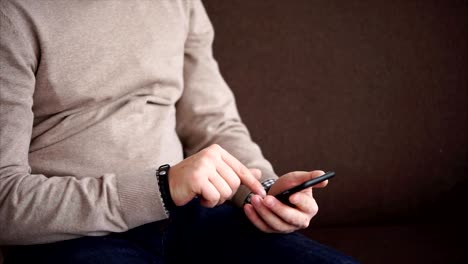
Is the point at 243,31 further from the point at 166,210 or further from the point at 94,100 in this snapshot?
the point at 166,210

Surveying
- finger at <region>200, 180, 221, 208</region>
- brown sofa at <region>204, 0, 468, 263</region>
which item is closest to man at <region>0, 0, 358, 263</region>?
finger at <region>200, 180, 221, 208</region>

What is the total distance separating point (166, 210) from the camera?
576 millimetres

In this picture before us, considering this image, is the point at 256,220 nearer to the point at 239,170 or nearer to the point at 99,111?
the point at 239,170

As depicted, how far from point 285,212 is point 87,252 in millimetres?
284

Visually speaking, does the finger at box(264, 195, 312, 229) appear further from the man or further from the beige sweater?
the beige sweater

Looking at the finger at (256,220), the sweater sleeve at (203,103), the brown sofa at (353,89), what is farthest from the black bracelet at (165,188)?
the brown sofa at (353,89)

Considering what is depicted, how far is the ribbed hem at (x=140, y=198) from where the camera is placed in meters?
0.56

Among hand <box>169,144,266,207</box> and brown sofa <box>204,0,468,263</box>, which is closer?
hand <box>169,144,266,207</box>

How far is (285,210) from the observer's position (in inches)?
23.2

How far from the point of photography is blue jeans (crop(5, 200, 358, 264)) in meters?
0.57

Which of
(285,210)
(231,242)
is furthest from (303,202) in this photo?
(231,242)

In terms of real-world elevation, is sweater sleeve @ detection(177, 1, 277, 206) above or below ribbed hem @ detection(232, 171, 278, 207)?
above

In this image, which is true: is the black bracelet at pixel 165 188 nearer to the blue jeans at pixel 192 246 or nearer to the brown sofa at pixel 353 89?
the blue jeans at pixel 192 246

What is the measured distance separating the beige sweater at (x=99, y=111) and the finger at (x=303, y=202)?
0.14 meters
